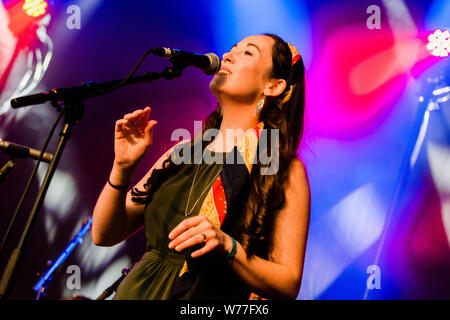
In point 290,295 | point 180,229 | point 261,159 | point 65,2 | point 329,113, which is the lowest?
point 290,295

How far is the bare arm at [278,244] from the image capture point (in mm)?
1097

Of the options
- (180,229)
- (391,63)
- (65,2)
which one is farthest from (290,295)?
(65,2)

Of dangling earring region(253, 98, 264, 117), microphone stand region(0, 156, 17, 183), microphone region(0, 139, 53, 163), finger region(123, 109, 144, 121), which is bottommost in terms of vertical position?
microphone stand region(0, 156, 17, 183)

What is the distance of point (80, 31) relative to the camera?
3.40 meters

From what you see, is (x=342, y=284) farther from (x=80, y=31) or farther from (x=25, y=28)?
(x=25, y=28)

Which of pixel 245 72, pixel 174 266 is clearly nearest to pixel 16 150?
A: pixel 174 266

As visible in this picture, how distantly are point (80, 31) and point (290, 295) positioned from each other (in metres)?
2.99

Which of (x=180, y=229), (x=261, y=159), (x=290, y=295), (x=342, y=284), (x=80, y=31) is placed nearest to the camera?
(x=180, y=229)

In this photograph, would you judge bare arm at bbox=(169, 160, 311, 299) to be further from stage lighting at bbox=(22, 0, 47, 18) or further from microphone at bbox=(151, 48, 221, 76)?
stage lighting at bbox=(22, 0, 47, 18)

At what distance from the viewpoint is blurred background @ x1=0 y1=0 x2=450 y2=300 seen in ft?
10.6

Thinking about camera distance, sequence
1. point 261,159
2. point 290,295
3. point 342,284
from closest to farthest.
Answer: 1. point 290,295
2. point 261,159
3. point 342,284

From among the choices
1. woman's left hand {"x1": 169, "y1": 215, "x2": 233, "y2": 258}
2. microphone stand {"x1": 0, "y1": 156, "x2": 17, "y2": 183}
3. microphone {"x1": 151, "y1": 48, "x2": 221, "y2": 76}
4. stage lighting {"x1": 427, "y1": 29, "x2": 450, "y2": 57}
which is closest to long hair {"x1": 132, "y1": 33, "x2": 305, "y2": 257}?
woman's left hand {"x1": 169, "y1": 215, "x2": 233, "y2": 258}

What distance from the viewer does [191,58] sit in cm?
138

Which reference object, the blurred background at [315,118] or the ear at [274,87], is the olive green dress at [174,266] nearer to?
the ear at [274,87]
